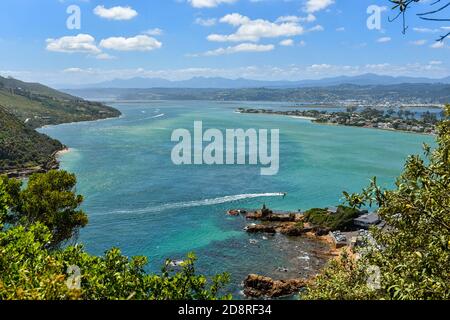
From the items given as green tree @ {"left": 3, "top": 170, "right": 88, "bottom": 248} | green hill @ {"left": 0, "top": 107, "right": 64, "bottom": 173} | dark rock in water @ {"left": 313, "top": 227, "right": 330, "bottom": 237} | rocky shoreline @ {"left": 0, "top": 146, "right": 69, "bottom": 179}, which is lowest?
dark rock in water @ {"left": 313, "top": 227, "right": 330, "bottom": 237}

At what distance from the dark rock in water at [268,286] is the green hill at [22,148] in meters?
57.6

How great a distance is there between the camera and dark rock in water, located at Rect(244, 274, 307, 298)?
101ft

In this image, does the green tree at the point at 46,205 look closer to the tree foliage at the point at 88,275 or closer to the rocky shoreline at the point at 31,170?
the tree foliage at the point at 88,275

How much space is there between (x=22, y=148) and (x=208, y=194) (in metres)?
47.5

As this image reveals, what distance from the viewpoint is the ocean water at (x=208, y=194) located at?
39.5 metres

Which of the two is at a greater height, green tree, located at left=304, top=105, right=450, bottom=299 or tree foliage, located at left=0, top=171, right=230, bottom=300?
green tree, located at left=304, top=105, right=450, bottom=299

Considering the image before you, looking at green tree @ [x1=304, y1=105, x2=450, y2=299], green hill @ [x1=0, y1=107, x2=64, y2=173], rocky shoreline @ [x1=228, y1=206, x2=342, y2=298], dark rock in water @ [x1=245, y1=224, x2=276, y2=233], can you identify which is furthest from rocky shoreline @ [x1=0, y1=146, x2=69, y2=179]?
green tree @ [x1=304, y1=105, x2=450, y2=299]

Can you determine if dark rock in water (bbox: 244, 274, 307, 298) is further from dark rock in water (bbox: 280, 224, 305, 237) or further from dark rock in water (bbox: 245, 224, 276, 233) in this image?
dark rock in water (bbox: 245, 224, 276, 233)

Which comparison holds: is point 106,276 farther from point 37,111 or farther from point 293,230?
point 37,111

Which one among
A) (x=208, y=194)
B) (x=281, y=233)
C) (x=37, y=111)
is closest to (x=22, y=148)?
(x=208, y=194)

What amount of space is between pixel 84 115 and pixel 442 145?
19535 centimetres

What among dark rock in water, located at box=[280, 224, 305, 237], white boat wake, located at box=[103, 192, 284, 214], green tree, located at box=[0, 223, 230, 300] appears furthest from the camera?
white boat wake, located at box=[103, 192, 284, 214]

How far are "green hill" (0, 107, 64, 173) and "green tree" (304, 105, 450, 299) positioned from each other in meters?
77.2

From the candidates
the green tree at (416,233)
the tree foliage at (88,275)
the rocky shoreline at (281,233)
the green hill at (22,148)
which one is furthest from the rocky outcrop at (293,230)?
the green hill at (22,148)
